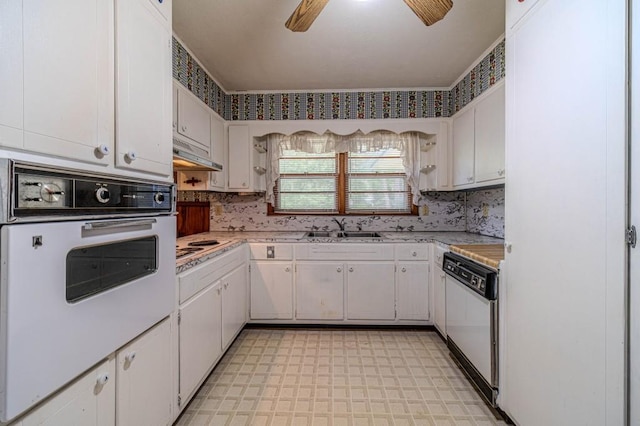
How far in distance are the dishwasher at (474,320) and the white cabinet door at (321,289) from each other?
939 mm

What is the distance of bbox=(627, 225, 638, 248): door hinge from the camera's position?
87 centimetres

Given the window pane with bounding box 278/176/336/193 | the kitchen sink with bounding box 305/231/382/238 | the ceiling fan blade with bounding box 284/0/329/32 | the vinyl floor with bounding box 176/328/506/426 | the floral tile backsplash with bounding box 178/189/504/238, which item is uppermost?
the ceiling fan blade with bounding box 284/0/329/32

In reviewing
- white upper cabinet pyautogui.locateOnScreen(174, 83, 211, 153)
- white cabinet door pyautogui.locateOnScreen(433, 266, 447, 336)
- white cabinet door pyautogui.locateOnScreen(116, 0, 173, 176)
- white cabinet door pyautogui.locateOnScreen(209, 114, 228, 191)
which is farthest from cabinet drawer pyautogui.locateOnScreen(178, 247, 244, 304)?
white cabinet door pyautogui.locateOnScreen(433, 266, 447, 336)

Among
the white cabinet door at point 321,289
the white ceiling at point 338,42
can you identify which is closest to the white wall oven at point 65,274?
the white ceiling at point 338,42

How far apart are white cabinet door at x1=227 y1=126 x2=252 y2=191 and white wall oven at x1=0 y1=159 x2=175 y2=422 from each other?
1.87m

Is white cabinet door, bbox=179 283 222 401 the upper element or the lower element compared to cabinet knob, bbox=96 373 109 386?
lower

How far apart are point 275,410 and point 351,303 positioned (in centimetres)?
123

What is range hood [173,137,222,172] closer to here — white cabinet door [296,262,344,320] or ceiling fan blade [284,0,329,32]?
ceiling fan blade [284,0,329,32]

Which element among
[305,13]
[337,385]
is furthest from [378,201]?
[305,13]

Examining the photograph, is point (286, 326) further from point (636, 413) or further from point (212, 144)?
point (636, 413)

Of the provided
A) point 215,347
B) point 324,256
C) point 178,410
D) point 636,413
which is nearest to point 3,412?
point 178,410

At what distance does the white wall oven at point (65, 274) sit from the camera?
2.25 feet

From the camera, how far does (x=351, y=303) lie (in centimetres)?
278

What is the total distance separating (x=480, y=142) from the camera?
2400 millimetres
